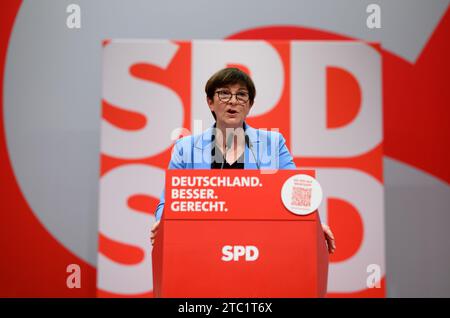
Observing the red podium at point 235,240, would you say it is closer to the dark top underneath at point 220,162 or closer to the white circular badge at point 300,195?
the white circular badge at point 300,195

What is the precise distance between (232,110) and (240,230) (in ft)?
2.02

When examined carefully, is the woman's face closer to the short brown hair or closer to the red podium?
the short brown hair

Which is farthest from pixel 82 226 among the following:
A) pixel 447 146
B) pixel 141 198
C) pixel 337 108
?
pixel 447 146

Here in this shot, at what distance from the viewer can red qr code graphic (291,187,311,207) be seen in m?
1.78

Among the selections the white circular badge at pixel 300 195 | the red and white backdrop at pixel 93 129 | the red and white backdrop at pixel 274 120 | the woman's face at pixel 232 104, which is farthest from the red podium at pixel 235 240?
the red and white backdrop at pixel 93 129

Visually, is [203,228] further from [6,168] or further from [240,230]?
[6,168]

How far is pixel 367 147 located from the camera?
341cm

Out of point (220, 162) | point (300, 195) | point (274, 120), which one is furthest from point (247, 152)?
point (274, 120)

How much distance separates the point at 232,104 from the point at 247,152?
0.70ft

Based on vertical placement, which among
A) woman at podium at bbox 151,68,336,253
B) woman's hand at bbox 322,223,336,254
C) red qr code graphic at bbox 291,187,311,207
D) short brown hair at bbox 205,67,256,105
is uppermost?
short brown hair at bbox 205,67,256,105

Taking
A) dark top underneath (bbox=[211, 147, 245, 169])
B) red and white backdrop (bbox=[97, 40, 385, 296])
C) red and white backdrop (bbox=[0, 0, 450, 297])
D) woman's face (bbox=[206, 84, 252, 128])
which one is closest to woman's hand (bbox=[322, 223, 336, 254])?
dark top underneath (bbox=[211, 147, 245, 169])

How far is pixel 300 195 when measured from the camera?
5.86 feet

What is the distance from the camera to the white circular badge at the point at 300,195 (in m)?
1.78

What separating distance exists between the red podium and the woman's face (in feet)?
1.52
